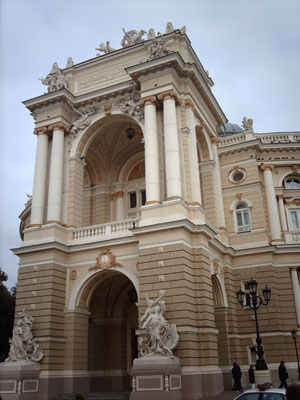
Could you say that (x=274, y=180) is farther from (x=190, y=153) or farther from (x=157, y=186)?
(x=157, y=186)

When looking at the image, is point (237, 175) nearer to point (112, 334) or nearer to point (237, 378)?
point (112, 334)

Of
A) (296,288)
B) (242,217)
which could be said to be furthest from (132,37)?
(296,288)

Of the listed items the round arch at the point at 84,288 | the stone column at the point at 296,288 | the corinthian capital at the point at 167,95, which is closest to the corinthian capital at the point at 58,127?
the corinthian capital at the point at 167,95

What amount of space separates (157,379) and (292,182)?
17410mm

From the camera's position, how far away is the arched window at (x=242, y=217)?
26895 mm

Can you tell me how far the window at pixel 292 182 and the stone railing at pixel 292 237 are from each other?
3642 mm

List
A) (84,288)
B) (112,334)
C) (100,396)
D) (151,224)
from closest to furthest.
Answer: (100,396) < (151,224) < (84,288) < (112,334)

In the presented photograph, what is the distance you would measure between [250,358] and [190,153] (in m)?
11.8

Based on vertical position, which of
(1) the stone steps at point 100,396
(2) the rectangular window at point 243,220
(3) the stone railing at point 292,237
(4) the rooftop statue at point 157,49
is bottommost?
(1) the stone steps at point 100,396

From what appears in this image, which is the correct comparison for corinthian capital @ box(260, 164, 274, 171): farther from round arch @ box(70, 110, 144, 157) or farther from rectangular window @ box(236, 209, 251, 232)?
round arch @ box(70, 110, 144, 157)

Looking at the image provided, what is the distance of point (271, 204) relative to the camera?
27328 mm

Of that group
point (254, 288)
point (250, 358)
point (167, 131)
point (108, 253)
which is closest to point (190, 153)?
point (167, 131)

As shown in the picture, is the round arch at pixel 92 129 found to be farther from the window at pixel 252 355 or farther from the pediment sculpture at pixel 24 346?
the window at pixel 252 355

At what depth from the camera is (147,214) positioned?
2067cm
